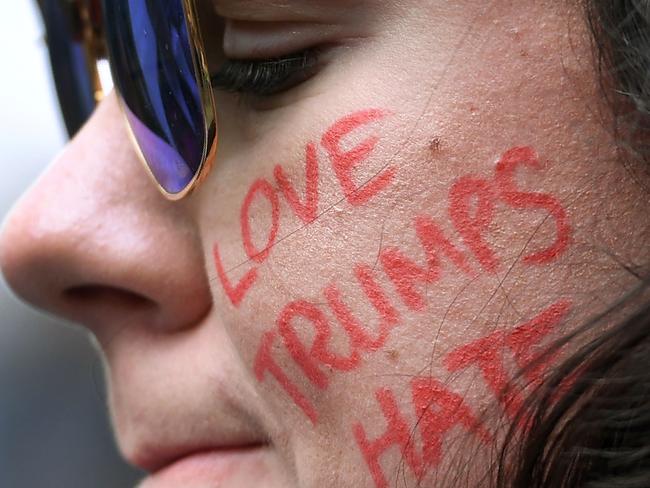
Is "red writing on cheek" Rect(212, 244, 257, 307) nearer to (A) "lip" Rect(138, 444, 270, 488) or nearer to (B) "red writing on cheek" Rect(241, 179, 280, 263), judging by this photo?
(B) "red writing on cheek" Rect(241, 179, 280, 263)

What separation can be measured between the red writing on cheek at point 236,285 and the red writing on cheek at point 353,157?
0.14 m

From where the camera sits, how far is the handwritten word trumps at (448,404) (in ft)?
2.52

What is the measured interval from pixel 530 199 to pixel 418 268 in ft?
0.37

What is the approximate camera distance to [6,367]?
11.6ft

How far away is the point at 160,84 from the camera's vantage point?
3.21 ft

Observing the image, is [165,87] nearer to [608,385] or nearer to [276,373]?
[276,373]

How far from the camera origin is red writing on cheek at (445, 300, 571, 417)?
76 centimetres

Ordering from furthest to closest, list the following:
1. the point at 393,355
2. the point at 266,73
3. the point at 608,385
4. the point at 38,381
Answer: the point at 38,381
the point at 266,73
the point at 393,355
the point at 608,385

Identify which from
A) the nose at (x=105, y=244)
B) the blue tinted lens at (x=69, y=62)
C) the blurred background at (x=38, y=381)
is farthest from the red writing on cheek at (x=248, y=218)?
the blurred background at (x=38, y=381)

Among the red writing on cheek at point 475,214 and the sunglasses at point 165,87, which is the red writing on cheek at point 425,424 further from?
the sunglasses at point 165,87

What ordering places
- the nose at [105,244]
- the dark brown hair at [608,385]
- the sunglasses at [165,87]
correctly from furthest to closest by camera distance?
1. the nose at [105,244]
2. the sunglasses at [165,87]
3. the dark brown hair at [608,385]

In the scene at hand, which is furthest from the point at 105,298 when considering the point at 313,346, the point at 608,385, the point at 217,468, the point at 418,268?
the point at 608,385

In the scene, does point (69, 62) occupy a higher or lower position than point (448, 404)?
higher

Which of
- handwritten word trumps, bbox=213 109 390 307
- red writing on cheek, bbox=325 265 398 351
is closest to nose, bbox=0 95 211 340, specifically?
handwritten word trumps, bbox=213 109 390 307
